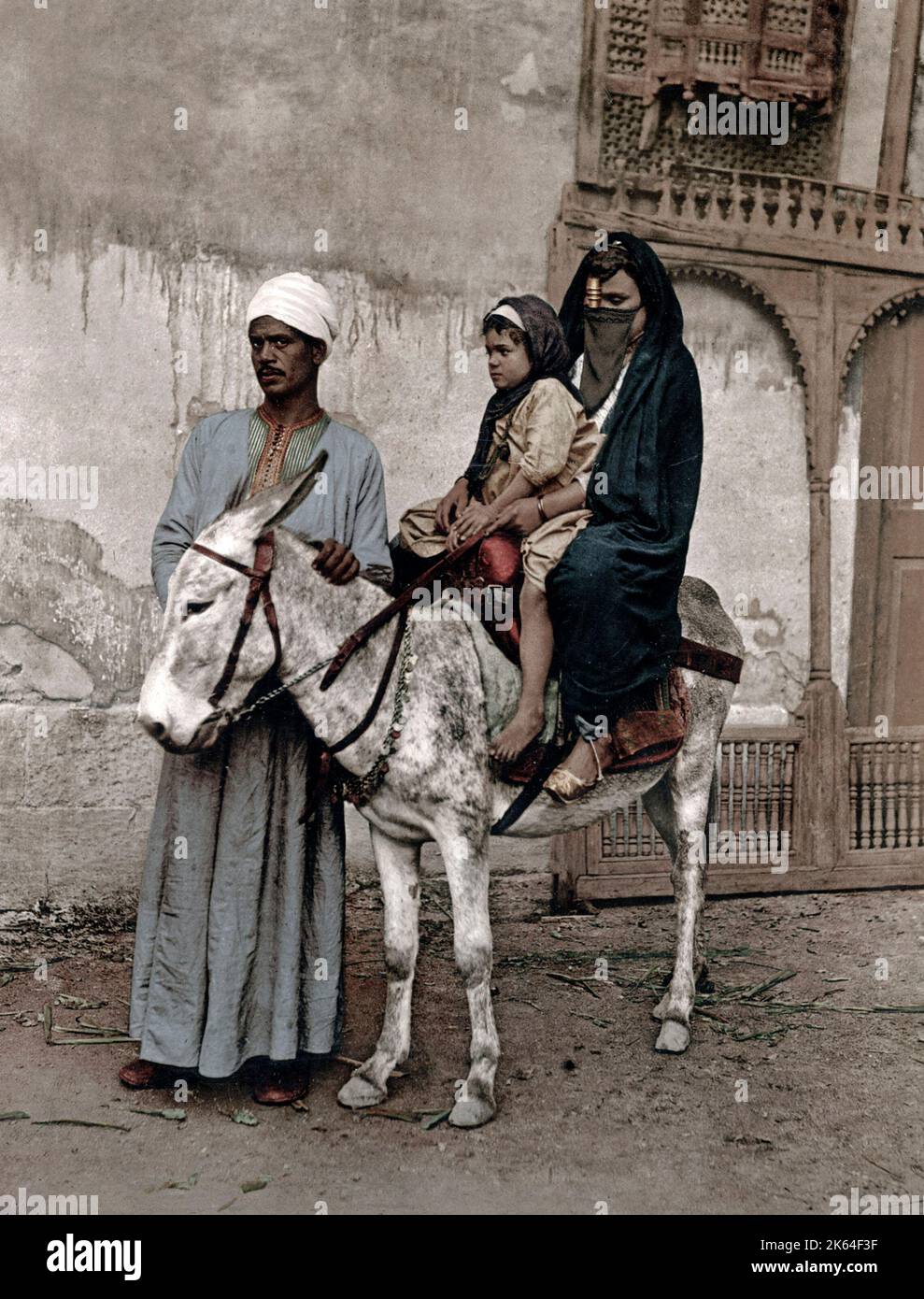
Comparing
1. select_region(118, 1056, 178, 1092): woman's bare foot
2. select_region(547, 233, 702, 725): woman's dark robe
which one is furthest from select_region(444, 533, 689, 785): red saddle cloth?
select_region(118, 1056, 178, 1092): woman's bare foot

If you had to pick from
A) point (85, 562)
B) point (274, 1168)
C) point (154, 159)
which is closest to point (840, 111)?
point (154, 159)

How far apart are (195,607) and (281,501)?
0.40 m

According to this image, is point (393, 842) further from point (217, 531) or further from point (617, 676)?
point (217, 531)

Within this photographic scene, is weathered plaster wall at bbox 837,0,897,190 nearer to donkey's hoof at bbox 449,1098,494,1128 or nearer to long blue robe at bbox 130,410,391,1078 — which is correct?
long blue robe at bbox 130,410,391,1078

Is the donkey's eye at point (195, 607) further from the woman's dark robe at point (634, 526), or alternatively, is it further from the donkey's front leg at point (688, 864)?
the donkey's front leg at point (688, 864)

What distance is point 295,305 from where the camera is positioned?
12.9ft

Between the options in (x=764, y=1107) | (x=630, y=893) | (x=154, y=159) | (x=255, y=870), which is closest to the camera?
(x=255, y=870)

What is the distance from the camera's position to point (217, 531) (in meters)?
3.75

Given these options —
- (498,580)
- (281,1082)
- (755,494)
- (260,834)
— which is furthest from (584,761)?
(755,494)

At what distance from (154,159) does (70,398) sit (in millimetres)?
1175

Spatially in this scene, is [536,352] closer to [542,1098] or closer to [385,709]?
[385,709]

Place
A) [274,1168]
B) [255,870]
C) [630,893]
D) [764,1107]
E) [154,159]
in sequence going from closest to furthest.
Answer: [274,1168] → [255,870] → [764,1107] → [154,159] → [630,893]

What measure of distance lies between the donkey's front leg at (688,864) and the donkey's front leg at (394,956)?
1.19 meters

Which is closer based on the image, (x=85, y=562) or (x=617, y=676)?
(x=617, y=676)
